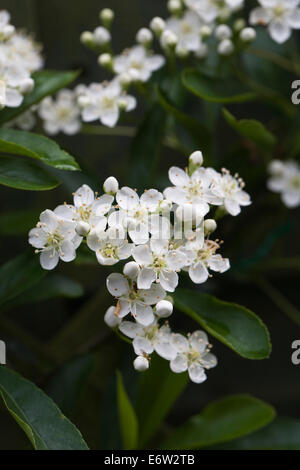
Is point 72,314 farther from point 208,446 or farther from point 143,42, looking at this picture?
point 143,42

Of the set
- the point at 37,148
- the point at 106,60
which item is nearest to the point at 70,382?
the point at 37,148

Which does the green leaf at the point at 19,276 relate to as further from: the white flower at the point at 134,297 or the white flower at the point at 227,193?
the white flower at the point at 227,193

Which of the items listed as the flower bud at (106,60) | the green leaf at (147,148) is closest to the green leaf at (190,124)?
the green leaf at (147,148)

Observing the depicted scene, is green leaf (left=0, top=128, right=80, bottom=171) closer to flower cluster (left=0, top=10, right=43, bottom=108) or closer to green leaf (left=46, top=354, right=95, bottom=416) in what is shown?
flower cluster (left=0, top=10, right=43, bottom=108)

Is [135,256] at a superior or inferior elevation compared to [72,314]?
inferior

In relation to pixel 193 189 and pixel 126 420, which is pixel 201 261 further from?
pixel 126 420

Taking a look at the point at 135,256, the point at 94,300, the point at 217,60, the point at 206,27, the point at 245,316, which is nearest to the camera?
the point at 135,256
